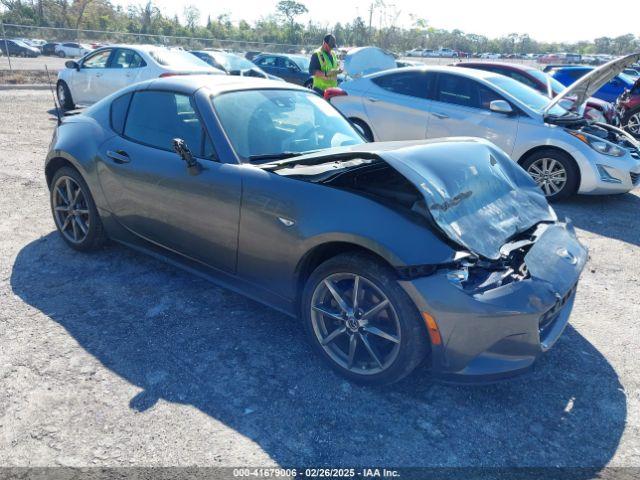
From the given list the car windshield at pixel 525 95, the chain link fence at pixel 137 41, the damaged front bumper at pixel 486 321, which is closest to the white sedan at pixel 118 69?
the car windshield at pixel 525 95

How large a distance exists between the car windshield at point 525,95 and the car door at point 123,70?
6.74m

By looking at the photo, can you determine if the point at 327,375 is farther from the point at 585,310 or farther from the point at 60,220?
the point at 60,220

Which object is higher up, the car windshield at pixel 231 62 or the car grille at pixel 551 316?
the car windshield at pixel 231 62

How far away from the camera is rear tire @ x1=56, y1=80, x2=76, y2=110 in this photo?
1092 centimetres

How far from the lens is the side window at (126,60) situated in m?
9.82

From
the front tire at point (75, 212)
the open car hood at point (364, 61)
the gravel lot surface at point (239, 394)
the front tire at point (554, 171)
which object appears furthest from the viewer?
the open car hood at point (364, 61)

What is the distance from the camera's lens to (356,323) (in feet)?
8.73

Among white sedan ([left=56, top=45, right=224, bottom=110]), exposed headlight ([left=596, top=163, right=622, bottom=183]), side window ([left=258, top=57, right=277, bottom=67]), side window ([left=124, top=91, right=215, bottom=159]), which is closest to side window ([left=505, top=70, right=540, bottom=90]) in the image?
exposed headlight ([left=596, top=163, right=622, bottom=183])

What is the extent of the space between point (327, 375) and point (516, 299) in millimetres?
1127

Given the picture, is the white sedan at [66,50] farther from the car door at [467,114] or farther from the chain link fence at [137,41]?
the car door at [467,114]

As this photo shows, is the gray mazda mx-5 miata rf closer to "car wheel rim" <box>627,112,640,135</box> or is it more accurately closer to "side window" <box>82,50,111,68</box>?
"side window" <box>82,50,111,68</box>

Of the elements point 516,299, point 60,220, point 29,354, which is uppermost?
point 516,299

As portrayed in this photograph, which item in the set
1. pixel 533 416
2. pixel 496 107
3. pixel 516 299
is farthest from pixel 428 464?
pixel 496 107

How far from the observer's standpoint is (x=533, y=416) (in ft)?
8.30
